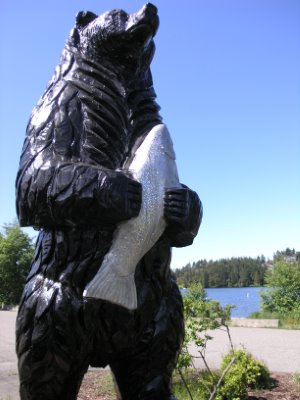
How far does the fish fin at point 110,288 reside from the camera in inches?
72.1

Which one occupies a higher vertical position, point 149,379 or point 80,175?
point 80,175

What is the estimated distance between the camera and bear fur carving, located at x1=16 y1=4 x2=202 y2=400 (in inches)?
72.9

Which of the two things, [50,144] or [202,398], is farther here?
[202,398]

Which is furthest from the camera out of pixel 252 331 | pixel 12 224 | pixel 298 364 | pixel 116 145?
pixel 12 224

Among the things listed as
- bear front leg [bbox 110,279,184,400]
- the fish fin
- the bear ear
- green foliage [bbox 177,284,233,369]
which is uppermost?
the bear ear

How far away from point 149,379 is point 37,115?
132 centimetres

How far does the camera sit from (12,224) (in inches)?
1163

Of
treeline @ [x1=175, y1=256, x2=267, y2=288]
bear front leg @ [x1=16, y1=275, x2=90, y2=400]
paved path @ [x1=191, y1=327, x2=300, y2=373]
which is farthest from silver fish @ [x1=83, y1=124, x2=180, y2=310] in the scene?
treeline @ [x1=175, y1=256, x2=267, y2=288]

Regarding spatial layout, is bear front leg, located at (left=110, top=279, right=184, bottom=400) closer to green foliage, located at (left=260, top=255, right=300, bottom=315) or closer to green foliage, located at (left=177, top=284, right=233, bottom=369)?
green foliage, located at (left=177, top=284, right=233, bottom=369)

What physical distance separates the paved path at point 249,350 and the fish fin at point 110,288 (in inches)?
158

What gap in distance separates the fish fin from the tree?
79.5 ft

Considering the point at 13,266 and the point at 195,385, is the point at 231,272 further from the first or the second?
the point at 195,385

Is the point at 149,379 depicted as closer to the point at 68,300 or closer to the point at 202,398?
the point at 68,300

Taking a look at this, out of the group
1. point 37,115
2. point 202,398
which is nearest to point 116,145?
point 37,115
